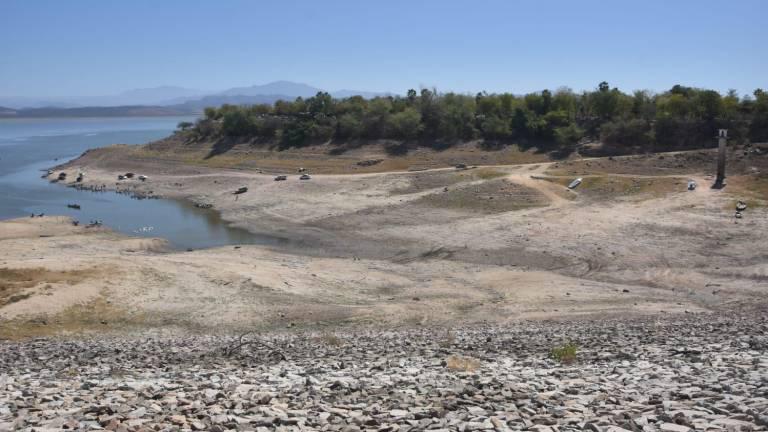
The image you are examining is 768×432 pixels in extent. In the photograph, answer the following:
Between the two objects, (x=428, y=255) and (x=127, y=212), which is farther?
(x=127, y=212)

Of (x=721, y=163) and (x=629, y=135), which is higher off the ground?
(x=629, y=135)

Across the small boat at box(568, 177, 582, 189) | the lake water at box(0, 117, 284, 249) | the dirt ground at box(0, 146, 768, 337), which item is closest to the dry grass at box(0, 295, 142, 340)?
the dirt ground at box(0, 146, 768, 337)

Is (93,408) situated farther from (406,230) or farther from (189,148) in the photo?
(189,148)

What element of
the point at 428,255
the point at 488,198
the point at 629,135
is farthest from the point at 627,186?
the point at 428,255

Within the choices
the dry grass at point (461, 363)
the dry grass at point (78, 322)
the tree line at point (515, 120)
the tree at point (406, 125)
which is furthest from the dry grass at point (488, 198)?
the dry grass at point (461, 363)

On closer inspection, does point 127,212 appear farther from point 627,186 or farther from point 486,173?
point 627,186

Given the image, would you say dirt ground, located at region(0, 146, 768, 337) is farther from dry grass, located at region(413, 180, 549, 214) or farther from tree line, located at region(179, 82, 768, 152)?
tree line, located at region(179, 82, 768, 152)

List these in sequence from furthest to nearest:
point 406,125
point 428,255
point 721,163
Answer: point 406,125, point 721,163, point 428,255

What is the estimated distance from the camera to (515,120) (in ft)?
224

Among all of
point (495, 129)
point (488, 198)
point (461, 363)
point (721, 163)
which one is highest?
point (495, 129)

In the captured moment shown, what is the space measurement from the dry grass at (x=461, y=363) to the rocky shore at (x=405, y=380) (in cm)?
5

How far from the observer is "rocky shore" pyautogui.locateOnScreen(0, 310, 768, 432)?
31.8 ft

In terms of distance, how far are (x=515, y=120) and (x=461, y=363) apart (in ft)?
186

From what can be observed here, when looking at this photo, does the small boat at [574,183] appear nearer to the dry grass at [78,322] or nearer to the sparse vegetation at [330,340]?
the sparse vegetation at [330,340]
